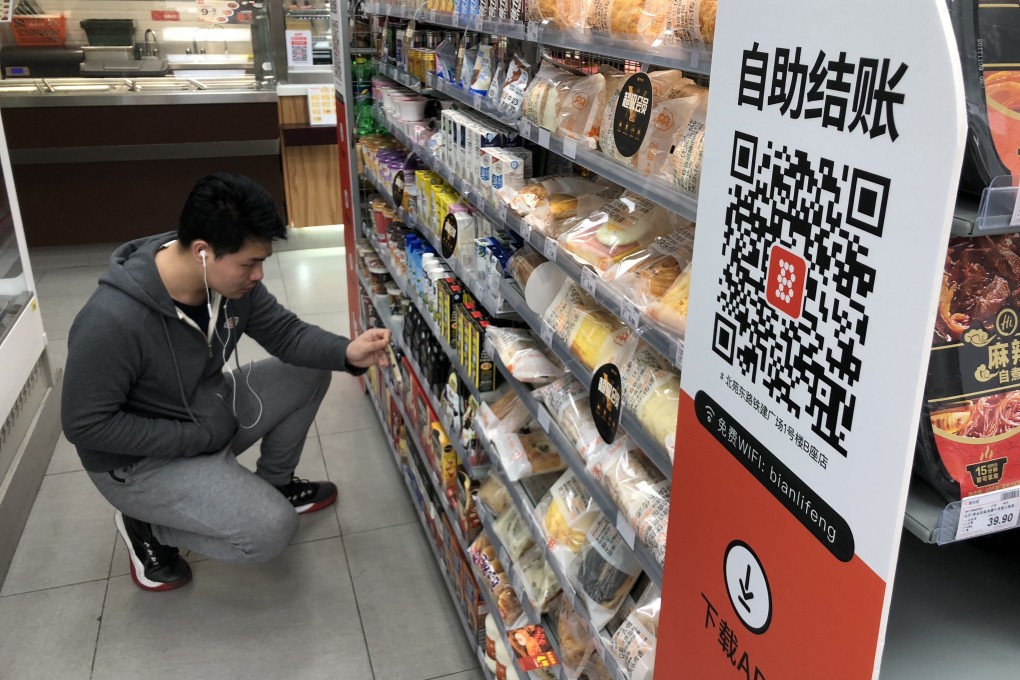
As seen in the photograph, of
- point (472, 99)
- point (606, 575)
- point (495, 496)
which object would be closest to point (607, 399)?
point (606, 575)

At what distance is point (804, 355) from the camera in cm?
95

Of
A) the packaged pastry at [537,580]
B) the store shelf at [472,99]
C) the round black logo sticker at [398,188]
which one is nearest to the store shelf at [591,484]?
the packaged pastry at [537,580]

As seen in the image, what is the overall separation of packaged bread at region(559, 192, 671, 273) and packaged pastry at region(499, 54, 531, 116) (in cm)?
40

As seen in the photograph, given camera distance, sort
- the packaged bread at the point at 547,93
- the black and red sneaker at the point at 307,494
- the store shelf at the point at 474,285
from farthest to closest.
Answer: the black and red sneaker at the point at 307,494 < the store shelf at the point at 474,285 < the packaged bread at the point at 547,93

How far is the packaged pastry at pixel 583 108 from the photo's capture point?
1672mm

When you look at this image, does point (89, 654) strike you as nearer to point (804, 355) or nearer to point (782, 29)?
point (804, 355)

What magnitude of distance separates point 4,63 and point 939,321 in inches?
261

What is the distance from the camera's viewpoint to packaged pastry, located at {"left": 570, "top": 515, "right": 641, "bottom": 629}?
1659 millimetres

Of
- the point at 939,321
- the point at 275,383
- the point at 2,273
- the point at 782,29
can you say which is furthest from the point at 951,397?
the point at 2,273

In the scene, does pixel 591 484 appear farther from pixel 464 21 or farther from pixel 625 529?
pixel 464 21

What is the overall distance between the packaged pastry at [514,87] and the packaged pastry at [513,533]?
3.44 feet

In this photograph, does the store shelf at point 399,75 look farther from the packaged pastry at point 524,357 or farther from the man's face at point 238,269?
the packaged pastry at point 524,357

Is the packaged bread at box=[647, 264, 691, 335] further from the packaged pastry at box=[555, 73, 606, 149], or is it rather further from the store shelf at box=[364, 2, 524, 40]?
the store shelf at box=[364, 2, 524, 40]

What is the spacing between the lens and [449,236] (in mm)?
2465
